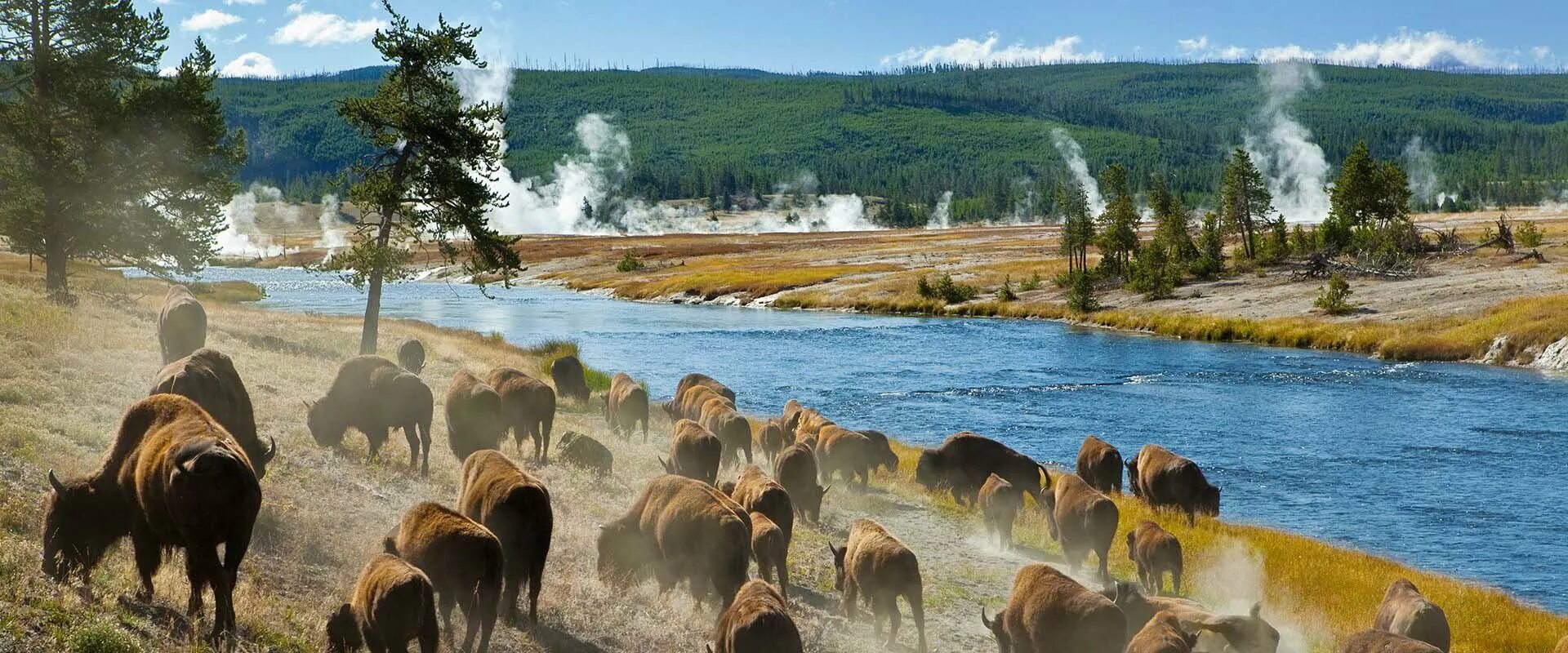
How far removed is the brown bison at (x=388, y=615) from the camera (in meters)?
7.62

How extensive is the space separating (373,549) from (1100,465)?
494 inches

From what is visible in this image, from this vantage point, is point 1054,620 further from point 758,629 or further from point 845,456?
point 845,456

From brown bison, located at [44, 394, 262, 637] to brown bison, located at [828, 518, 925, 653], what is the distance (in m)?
5.67

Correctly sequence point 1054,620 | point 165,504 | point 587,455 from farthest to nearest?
point 587,455, point 1054,620, point 165,504

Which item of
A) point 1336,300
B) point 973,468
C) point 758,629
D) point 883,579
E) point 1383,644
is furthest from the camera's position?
point 1336,300

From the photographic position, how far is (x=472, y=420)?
16203 millimetres

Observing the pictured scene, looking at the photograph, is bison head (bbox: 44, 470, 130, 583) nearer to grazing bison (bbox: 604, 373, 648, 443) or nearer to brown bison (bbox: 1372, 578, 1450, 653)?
brown bison (bbox: 1372, 578, 1450, 653)

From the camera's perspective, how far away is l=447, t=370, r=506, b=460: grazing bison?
53.2 ft

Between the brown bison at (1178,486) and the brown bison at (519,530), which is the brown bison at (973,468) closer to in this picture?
the brown bison at (1178,486)

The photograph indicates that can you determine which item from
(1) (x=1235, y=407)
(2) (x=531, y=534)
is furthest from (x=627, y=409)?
(1) (x=1235, y=407)

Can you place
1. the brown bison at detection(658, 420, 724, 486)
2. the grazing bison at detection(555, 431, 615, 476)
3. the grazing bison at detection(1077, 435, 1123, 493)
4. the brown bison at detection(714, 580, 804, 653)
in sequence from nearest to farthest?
the brown bison at detection(714, 580, 804, 653)
the brown bison at detection(658, 420, 724, 486)
the grazing bison at detection(555, 431, 615, 476)
the grazing bison at detection(1077, 435, 1123, 493)

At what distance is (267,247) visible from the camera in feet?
511

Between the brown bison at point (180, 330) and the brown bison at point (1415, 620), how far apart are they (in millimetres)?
17270

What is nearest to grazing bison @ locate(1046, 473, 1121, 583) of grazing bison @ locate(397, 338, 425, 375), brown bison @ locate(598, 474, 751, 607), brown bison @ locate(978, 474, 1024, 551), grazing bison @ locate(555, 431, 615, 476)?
brown bison @ locate(978, 474, 1024, 551)
